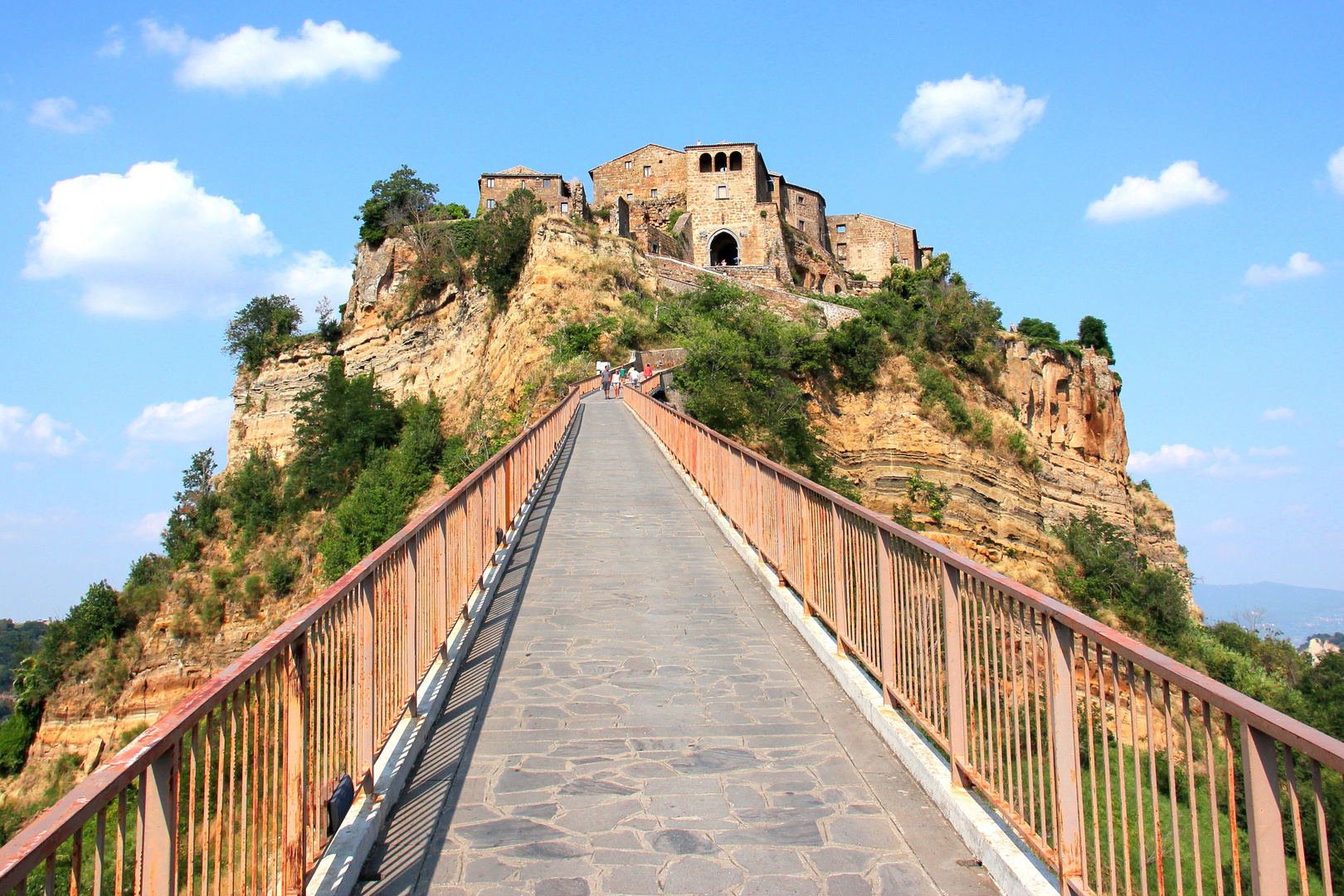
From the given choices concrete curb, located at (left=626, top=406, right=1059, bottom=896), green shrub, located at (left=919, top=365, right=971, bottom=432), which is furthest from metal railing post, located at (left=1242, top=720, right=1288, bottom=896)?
green shrub, located at (left=919, top=365, right=971, bottom=432)

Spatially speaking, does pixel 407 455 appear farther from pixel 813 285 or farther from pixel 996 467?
pixel 813 285

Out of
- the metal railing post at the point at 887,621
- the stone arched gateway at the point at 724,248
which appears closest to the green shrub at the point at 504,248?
the stone arched gateway at the point at 724,248

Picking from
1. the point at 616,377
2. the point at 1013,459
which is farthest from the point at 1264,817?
the point at 1013,459

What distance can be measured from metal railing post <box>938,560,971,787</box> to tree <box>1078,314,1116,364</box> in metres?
63.1

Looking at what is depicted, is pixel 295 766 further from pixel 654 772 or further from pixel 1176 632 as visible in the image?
pixel 1176 632

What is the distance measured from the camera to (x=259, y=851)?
336cm

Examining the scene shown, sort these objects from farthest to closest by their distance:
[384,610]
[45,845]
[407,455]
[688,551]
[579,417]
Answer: [407,455]
[579,417]
[688,551]
[384,610]
[45,845]

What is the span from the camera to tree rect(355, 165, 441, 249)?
57031mm

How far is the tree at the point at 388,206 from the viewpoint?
57.0 meters

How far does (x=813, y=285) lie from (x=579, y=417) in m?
43.9

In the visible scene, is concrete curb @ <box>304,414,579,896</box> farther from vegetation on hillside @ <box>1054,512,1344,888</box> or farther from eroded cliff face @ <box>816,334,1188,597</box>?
vegetation on hillside @ <box>1054,512,1344,888</box>

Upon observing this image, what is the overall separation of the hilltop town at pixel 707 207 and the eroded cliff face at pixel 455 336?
10414 mm

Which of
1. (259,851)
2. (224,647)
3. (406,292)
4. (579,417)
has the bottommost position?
(224,647)

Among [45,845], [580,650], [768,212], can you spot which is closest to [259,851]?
[45,845]
